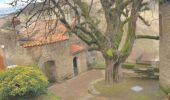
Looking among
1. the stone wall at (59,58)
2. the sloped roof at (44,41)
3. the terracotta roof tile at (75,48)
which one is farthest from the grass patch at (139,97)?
the terracotta roof tile at (75,48)

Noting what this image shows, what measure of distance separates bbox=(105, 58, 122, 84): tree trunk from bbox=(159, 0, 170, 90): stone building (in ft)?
8.24

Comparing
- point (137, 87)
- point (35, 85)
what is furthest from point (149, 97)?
point (35, 85)

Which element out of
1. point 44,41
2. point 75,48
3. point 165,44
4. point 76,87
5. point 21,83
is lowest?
point 76,87

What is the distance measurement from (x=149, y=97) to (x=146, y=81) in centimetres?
287

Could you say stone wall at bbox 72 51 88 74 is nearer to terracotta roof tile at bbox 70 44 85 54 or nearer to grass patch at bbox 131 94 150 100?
terracotta roof tile at bbox 70 44 85 54

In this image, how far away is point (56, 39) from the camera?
23.1 m

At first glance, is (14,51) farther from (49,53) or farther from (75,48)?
(75,48)

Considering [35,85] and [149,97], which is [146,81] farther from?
[35,85]

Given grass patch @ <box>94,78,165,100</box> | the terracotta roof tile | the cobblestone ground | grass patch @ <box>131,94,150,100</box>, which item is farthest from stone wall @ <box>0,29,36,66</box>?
grass patch @ <box>131,94,150,100</box>

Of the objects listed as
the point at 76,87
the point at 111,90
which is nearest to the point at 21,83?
the point at 76,87

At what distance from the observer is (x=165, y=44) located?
17.6 metres

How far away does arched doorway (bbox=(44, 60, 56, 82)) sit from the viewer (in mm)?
23406

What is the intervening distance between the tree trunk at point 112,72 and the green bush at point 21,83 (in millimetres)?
3748

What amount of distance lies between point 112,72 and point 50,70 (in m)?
6.06
